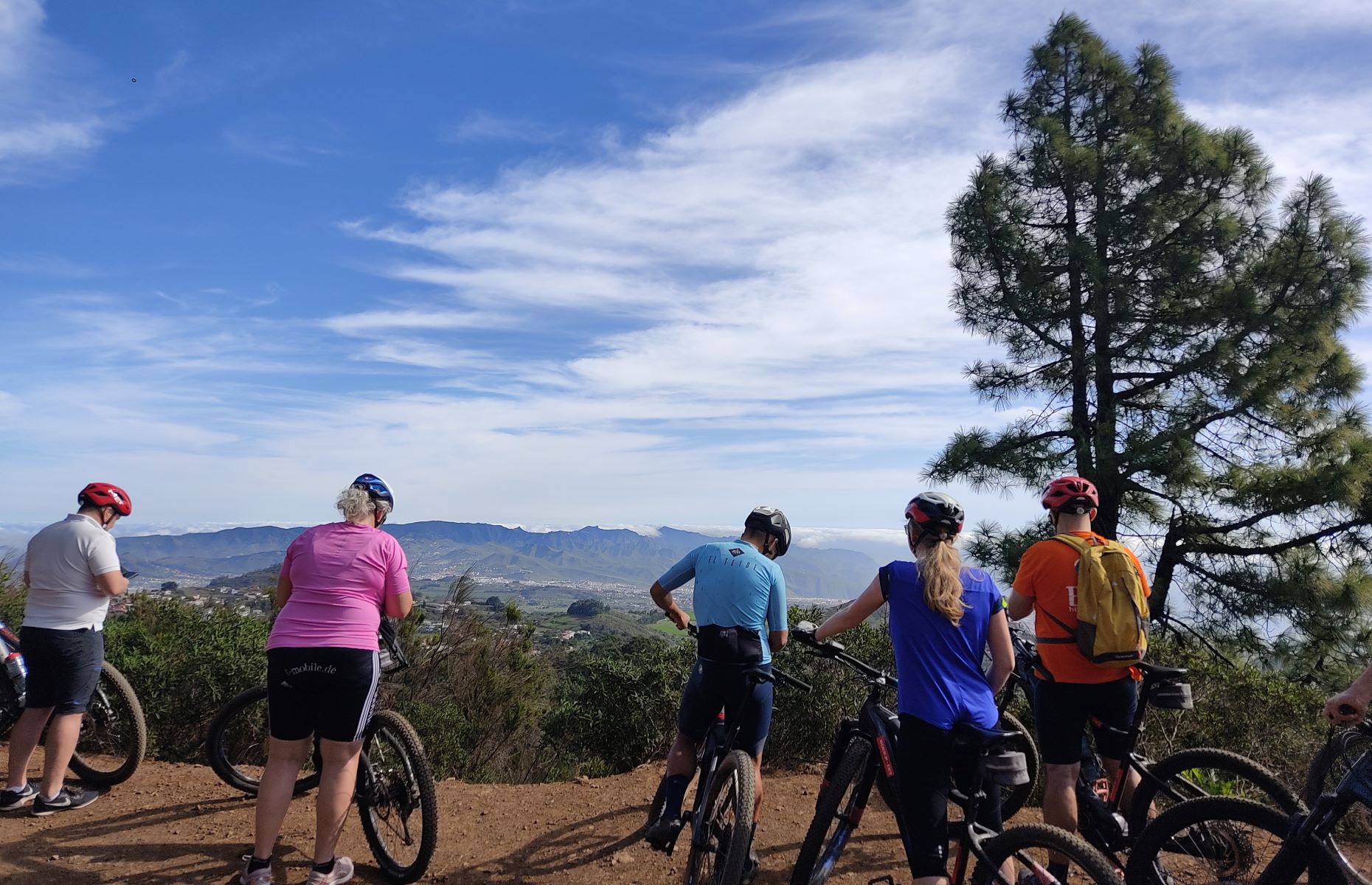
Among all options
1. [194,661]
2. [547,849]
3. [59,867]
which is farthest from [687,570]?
[194,661]

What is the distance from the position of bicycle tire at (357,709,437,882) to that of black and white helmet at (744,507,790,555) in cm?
204

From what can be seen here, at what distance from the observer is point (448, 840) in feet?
15.8

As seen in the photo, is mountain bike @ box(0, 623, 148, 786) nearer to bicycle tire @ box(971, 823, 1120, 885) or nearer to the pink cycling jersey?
the pink cycling jersey

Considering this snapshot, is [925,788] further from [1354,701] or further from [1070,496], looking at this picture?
[1070,496]

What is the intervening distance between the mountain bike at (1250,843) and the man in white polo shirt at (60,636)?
544 cm

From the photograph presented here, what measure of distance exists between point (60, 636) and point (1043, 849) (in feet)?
16.9

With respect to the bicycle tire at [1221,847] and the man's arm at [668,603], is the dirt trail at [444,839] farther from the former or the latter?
the bicycle tire at [1221,847]

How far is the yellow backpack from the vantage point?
12.0 feet

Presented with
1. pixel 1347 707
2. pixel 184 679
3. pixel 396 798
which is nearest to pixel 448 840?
pixel 396 798

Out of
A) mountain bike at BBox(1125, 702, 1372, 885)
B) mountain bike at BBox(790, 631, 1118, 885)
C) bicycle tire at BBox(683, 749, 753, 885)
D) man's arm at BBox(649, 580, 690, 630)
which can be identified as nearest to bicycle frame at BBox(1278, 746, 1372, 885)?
mountain bike at BBox(1125, 702, 1372, 885)

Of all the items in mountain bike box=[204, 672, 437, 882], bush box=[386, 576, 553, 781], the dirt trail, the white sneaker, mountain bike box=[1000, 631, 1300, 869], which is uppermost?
mountain bike box=[1000, 631, 1300, 869]

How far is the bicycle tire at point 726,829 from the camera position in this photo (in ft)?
11.1

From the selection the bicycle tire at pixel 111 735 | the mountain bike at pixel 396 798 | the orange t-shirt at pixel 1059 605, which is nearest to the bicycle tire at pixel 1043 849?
the orange t-shirt at pixel 1059 605

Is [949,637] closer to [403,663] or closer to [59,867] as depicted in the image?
[403,663]
